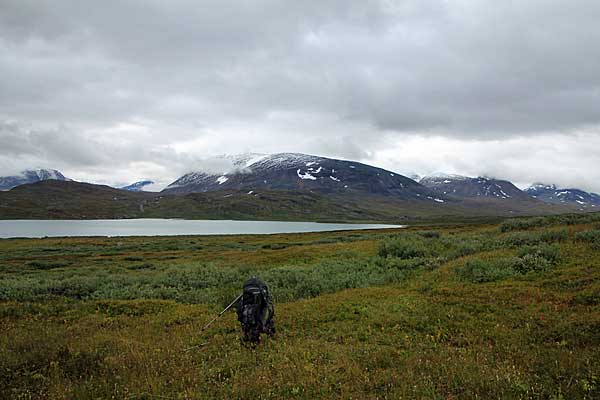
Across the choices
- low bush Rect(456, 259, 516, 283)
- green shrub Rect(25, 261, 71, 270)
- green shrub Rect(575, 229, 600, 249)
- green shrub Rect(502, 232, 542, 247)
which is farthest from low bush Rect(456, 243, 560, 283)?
green shrub Rect(25, 261, 71, 270)

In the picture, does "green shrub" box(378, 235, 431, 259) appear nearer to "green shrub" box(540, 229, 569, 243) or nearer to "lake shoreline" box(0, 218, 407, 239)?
"green shrub" box(540, 229, 569, 243)

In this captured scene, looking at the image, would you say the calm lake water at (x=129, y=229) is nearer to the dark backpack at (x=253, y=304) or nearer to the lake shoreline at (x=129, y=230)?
the lake shoreline at (x=129, y=230)

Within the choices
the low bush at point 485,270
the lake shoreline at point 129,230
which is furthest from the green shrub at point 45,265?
the lake shoreline at point 129,230

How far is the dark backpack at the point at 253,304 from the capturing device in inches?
427

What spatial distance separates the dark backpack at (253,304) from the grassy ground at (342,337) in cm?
85

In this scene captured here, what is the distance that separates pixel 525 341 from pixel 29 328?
1705 centimetres

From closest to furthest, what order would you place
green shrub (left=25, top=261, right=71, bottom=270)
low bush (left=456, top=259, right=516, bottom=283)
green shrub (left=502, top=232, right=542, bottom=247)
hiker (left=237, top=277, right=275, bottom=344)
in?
1. hiker (left=237, top=277, right=275, bottom=344)
2. low bush (left=456, top=259, right=516, bottom=283)
3. green shrub (left=502, top=232, right=542, bottom=247)
4. green shrub (left=25, top=261, right=71, bottom=270)

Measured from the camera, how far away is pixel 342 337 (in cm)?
1145

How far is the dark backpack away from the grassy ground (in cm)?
85

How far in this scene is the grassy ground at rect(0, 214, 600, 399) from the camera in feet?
24.6

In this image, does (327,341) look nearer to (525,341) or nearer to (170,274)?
(525,341)

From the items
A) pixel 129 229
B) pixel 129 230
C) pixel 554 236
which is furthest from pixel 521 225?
pixel 129 229

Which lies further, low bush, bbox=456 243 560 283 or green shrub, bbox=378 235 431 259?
green shrub, bbox=378 235 431 259

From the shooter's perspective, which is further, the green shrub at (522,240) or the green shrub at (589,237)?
the green shrub at (522,240)
